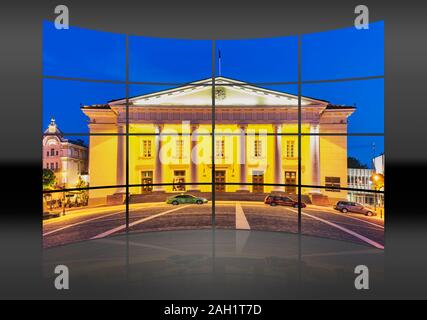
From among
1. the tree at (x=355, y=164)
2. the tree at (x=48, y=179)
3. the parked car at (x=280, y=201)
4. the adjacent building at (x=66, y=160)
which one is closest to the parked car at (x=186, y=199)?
the parked car at (x=280, y=201)

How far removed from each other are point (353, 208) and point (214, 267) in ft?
142

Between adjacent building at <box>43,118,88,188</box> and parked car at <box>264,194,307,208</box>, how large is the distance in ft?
77.8

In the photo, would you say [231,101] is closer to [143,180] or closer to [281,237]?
[143,180]

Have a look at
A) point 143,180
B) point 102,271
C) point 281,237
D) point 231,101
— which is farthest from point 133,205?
point 102,271

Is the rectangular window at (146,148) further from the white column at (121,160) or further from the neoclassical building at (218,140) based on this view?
the white column at (121,160)

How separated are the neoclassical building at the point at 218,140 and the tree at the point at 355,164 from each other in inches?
92.8

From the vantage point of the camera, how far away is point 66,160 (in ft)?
167

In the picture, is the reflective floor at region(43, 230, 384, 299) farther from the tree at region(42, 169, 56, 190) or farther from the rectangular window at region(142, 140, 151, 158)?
the tree at region(42, 169, 56, 190)

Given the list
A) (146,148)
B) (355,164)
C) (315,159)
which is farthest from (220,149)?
(355,164)

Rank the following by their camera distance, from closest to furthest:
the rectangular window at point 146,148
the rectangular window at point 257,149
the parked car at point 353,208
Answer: the rectangular window at point 146,148 < the rectangular window at point 257,149 < the parked car at point 353,208

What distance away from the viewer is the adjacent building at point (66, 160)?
50.2m

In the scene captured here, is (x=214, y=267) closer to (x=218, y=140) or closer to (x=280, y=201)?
(x=218, y=140)
